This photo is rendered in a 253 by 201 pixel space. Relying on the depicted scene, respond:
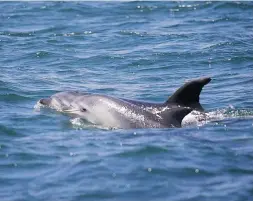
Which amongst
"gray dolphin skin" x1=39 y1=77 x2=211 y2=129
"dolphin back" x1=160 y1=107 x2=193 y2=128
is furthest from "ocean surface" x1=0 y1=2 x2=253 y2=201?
"gray dolphin skin" x1=39 y1=77 x2=211 y2=129

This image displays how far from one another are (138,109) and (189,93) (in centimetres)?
120

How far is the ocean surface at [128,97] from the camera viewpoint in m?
10.5

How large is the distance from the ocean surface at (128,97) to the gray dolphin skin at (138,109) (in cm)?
37

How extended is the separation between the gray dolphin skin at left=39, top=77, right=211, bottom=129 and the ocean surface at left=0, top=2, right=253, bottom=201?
37 centimetres

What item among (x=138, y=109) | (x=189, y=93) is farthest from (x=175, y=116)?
(x=138, y=109)

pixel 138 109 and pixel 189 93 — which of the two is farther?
pixel 138 109

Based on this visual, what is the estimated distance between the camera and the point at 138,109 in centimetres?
1416

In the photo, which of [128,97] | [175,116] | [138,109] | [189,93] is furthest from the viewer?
[128,97]

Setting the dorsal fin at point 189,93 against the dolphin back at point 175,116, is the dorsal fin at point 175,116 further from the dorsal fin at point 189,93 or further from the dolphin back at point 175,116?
the dorsal fin at point 189,93

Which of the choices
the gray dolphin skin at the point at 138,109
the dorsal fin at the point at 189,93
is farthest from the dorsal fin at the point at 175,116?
the dorsal fin at the point at 189,93

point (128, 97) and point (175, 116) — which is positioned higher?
point (175, 116)

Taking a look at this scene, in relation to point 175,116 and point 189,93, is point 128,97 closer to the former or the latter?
point 175,116

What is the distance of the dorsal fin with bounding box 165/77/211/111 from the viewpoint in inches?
527

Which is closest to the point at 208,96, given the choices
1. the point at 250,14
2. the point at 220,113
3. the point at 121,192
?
the point at 220,113
